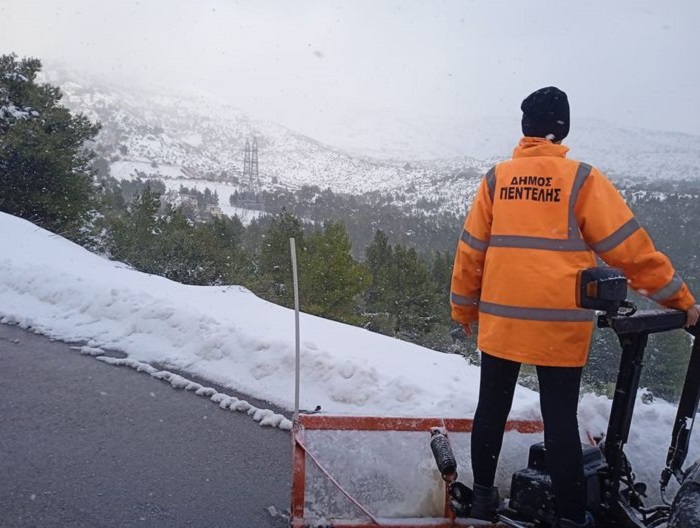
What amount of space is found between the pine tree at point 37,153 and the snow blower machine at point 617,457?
27.9 meters

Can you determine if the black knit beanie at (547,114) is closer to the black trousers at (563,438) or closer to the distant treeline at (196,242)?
the black trousers at (563,438)

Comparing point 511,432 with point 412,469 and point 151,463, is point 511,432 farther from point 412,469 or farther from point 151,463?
point 151,463

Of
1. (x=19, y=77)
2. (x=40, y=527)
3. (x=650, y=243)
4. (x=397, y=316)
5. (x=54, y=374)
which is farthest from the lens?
(x=397, y=316)

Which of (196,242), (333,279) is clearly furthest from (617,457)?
(333,279)

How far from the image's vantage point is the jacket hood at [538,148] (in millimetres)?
2457

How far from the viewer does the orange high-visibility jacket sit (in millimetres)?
2256

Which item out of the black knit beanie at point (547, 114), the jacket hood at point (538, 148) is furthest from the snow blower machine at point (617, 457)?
the black knit beanie at point (547, 114)

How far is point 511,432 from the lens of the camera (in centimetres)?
302

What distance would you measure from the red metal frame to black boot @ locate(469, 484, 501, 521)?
11 centimetres

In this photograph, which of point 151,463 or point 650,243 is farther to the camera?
point 151,463

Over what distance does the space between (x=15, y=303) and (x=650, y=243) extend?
23.5 feet

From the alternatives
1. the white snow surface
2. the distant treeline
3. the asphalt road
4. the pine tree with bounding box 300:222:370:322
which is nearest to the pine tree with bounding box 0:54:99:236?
the distant treeline

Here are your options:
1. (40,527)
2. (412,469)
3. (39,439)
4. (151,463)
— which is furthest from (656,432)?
(39,439)

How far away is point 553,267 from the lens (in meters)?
2.32
